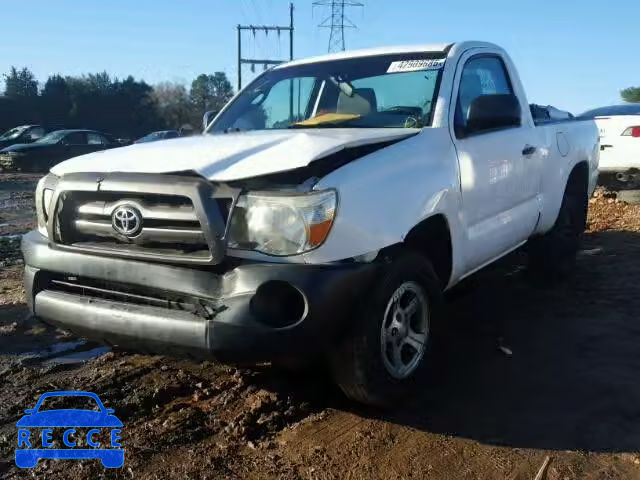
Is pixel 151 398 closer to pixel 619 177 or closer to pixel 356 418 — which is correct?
pixel 356 418

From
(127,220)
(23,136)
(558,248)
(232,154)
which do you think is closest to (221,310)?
(127,220)

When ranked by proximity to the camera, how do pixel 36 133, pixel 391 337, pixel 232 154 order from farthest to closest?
pixel 36 133 < pixel 391 337 < pixel 232 154

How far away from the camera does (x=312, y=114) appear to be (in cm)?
456

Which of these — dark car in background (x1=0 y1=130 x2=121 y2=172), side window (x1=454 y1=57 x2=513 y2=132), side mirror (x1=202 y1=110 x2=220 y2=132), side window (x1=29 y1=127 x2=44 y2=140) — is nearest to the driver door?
side window (x1=454 y1=57 x2=513 y2=132)

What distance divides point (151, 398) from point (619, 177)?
1045 cm

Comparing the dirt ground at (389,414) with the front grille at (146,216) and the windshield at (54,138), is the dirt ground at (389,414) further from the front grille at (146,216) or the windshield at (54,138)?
the windshield at (54,138)

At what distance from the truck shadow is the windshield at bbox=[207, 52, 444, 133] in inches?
57.1

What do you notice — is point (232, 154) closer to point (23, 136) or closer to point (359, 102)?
point (359, 102)

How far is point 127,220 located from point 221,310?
→ 2.13ft

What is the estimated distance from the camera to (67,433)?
318 cm

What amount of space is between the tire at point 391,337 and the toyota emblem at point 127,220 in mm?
1099

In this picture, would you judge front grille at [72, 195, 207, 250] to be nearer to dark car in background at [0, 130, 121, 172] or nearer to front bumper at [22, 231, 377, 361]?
front bumper at [22, 231, 377, 361]

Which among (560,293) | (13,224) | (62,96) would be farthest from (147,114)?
(560,293)

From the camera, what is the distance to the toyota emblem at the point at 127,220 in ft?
9.93
